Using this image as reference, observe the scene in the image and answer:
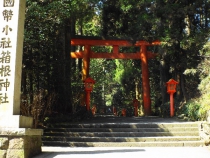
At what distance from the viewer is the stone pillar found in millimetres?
4684

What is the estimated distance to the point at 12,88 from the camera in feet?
16.2

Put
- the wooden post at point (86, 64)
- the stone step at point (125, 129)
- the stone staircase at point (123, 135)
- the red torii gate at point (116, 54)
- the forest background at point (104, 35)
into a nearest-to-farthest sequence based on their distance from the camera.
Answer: the stone staircase at point (123, 135), the stone step at point (125, 129), the forest background at point (104, 35), the red torii gate at point (116, 54), the wooden post at point (86, 64)

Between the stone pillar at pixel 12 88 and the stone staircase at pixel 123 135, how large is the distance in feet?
8.06

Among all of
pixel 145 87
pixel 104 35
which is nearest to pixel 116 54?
pixel 145 87

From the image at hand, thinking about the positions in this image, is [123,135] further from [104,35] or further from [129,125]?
[104,35]

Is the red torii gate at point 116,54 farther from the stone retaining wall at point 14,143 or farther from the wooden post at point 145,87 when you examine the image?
the stone retaining wall at point 14,143

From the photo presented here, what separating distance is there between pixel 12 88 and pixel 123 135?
4.15 meters

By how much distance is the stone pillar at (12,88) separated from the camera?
468 cm

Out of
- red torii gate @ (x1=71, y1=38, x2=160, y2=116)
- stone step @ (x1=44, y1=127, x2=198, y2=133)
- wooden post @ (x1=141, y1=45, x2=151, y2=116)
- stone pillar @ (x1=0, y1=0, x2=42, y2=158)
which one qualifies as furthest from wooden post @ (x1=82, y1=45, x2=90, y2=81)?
stone pillar @ (x1=0, y1=0, x2=42, y2=158)

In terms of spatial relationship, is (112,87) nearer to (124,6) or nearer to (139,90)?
(139,90)

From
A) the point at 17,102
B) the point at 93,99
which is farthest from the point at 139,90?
the point at 17,102

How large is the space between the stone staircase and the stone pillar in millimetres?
2458

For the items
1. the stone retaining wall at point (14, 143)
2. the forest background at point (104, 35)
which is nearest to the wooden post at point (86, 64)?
the forest background at point (104, 35)

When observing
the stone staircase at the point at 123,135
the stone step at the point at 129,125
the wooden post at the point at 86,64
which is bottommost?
the stone staircase at the point at 123,135
